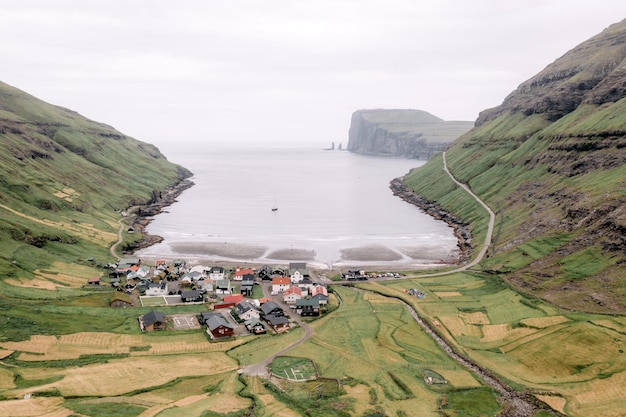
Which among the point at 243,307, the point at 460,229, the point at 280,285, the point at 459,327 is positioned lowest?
the point at 243,307

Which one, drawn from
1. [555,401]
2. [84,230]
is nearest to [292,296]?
[555,401]

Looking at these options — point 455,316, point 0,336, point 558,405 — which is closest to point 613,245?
point 455,316

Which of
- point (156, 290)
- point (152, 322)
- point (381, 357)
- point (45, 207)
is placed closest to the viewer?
point (381, 357)

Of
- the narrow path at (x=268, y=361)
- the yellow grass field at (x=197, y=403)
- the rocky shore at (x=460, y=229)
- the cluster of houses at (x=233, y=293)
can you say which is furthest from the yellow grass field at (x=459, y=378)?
the rocky shore at (x=460, y=229)

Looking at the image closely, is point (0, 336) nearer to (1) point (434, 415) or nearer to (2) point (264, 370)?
(2) point (264, 370)

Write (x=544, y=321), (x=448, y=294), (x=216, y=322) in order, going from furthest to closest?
(x=448, y=294)
(x=216, y=322)
(x=544, y=321)

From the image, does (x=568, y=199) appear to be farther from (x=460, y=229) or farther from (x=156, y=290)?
(x=156, y=290)
